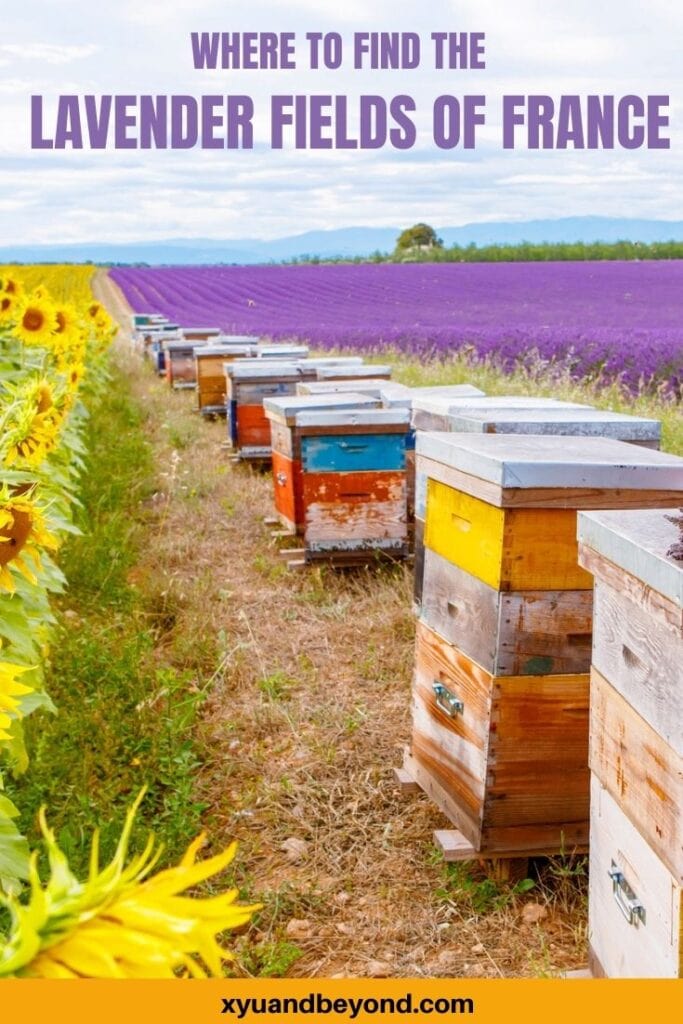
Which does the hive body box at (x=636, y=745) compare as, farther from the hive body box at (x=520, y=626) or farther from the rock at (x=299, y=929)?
the rock at (x=299, y=929)

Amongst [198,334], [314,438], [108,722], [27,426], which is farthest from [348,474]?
[198,334]

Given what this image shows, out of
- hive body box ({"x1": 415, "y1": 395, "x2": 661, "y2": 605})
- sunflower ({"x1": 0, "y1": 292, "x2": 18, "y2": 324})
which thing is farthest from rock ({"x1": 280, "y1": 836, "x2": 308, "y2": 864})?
sunflower ({"x1": 0, "y1": 292, "x2": 18, "y2": 324})

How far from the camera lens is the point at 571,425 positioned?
11.9ft

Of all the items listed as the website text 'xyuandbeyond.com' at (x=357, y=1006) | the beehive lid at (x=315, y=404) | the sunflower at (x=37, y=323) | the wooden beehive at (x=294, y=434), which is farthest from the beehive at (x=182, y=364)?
the website text 'xyuandbeyond.com' at (x=357, y=1006)

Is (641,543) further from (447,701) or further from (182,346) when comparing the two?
(182,346)

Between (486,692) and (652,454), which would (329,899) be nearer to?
(486,692)

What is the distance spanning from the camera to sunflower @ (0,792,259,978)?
0.50 meters

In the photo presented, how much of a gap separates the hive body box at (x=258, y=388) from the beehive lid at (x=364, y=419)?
2.77 m

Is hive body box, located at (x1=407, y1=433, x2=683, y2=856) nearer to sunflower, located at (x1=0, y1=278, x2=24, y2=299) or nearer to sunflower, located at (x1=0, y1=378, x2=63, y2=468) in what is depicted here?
sunflower, located at (x1=0, y1=378, x2=63, y2=468)

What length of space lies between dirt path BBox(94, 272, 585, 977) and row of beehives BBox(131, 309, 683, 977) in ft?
0.56

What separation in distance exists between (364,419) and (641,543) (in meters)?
3.73

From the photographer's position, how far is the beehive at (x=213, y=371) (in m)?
11.6

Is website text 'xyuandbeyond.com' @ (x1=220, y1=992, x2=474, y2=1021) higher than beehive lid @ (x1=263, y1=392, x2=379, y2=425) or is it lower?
lower

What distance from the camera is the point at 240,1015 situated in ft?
3.32
